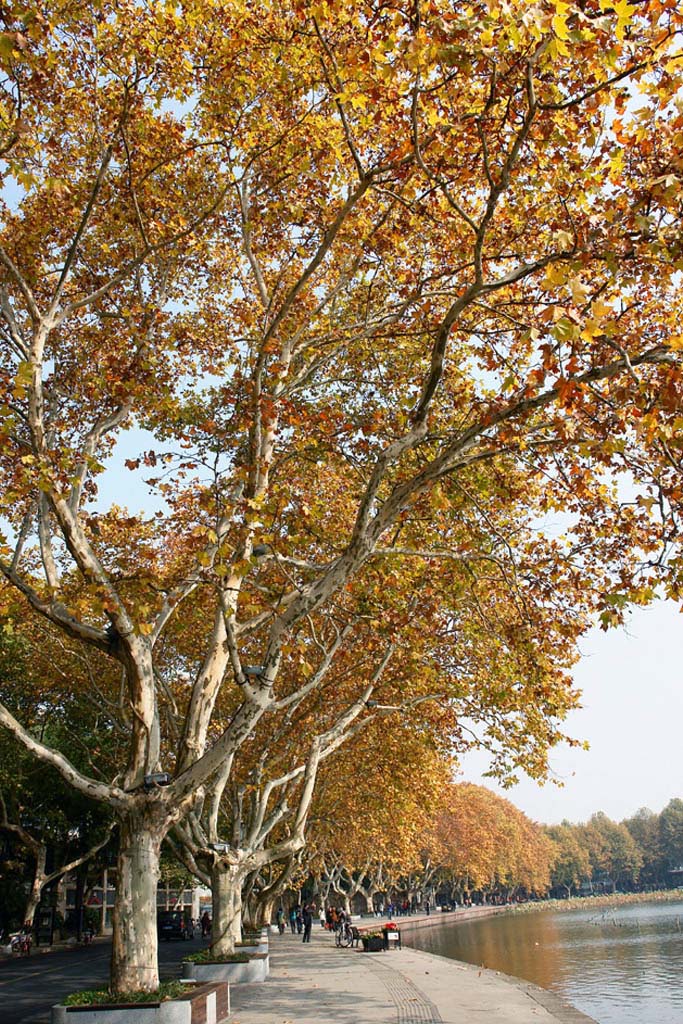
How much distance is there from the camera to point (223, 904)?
675 inches

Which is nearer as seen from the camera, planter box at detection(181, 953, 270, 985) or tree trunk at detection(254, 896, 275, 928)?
planter box at detection(181, 953, 270, 985)

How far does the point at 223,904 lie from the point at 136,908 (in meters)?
8.53

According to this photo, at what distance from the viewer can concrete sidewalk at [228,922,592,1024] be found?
39.6 ft

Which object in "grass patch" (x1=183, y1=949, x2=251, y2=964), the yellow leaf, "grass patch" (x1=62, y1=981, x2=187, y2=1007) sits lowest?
"grass patch" (x1=183, y1=949, x2=251, y2=964)

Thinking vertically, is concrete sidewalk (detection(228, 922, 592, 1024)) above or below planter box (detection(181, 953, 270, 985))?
below

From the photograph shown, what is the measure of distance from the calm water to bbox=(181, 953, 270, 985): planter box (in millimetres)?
6849

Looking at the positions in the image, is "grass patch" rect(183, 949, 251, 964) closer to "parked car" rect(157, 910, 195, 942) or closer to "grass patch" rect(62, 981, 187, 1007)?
"grass patch" rect(62, 981, 187, 1007)

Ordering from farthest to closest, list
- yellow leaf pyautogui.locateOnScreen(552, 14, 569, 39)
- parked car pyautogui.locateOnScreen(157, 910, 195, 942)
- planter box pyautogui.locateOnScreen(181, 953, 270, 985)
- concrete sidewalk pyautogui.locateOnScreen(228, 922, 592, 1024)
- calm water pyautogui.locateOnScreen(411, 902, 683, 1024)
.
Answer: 1. parked car pyautogui.locateOnScreen(157, 910, 195, 942)
2. calm water pyautogui.locateOnScreen(411, 902, 683, 1024)
3. planter box pyautogui.locateOnScreen(181, 953, 270, 985)
4. concrete sidewalk pyautogui.locateOnScreen(228, 922, 592, 1024)
5. yellow leaf pyautogui.locateOnScreen(552, 14, 569, 39)

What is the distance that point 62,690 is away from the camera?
1049 inches

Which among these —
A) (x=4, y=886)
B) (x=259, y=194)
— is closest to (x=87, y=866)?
(x=4, y=886)

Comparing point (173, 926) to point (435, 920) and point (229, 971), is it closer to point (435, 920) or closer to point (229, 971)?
point (229, 971)

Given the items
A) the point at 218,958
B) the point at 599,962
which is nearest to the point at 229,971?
the point at 218,958

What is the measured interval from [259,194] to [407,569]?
22.0 ft

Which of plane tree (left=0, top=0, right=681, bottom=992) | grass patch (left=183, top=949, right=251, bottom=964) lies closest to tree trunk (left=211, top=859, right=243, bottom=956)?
grass patch (left=183, top=949, right=251, bottom=964)
